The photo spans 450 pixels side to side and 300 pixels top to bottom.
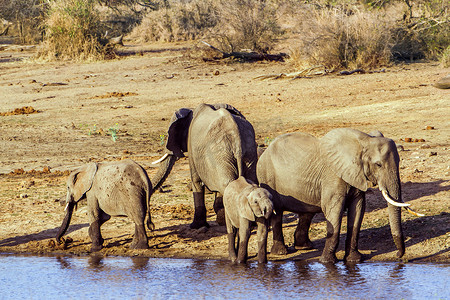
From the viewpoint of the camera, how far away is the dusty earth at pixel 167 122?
844cm

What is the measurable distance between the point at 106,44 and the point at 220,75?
564 cm

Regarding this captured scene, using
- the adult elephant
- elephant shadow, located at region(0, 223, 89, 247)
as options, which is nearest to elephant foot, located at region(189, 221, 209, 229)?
the adult elephant

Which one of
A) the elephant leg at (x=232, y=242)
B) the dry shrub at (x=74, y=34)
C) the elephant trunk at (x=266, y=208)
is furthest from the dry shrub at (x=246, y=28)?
the elephant trunk at (x=266, y=208)

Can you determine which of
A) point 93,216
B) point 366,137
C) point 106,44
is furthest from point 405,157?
point 106,44

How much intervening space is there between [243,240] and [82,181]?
2222 mm

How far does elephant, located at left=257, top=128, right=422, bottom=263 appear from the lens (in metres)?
6.88

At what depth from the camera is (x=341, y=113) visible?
1513 centimetres

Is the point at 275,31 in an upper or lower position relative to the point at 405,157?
upper

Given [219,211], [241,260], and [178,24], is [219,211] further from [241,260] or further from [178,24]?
[178,24]

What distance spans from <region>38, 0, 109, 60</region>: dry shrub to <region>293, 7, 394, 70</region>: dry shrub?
720 cm

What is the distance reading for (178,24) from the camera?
29484 mm

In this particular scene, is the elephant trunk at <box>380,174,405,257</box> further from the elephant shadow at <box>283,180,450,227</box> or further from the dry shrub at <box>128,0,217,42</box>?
the dry shrub at <box>128,0,217,42</box>

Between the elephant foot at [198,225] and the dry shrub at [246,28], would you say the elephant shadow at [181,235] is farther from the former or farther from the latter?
the dry shrub at [246,28]

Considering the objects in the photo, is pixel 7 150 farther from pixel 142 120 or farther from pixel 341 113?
pixel 341 113
